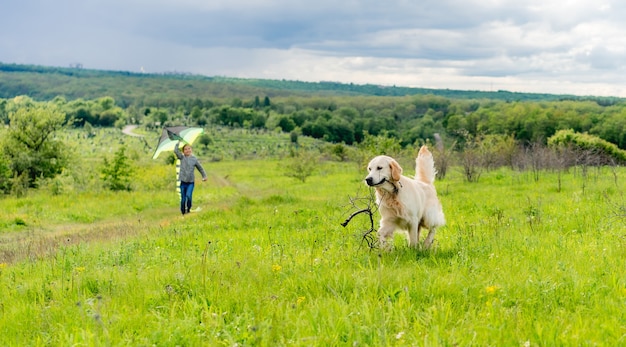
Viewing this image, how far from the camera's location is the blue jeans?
1521 cm

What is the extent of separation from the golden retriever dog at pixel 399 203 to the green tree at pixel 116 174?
73.8 feet

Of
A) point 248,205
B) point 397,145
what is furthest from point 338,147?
point 248,205

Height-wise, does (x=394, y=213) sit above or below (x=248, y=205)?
above

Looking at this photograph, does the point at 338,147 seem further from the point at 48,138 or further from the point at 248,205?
the point at 248,205

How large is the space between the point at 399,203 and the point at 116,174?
2289cm

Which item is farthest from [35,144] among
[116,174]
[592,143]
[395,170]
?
[592,143]

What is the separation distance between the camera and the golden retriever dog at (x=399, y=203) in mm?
6461

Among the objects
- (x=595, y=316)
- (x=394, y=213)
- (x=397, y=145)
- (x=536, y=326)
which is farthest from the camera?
(x=397, y=145)

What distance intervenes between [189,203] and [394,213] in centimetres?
1006

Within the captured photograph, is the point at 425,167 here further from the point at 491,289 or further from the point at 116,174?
the point at 116,174

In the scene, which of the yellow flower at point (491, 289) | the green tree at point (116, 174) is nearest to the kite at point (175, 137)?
the green tree at point (116, 174)

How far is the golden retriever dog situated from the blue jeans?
9.53m

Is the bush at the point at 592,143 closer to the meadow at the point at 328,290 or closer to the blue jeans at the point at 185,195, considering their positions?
the blue jeans at the point at 185,195

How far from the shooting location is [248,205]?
15.5m
